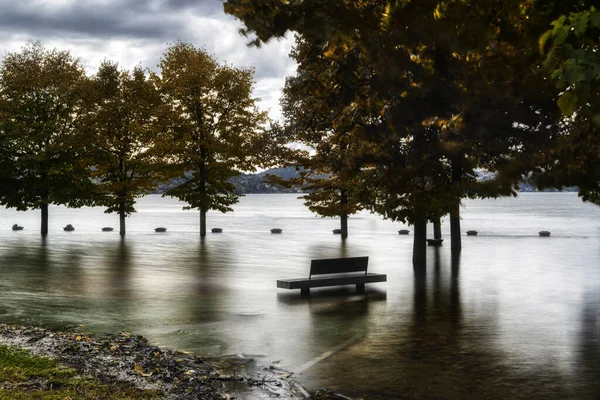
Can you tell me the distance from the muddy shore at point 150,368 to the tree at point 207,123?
31.4 m

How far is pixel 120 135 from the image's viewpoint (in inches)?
1779

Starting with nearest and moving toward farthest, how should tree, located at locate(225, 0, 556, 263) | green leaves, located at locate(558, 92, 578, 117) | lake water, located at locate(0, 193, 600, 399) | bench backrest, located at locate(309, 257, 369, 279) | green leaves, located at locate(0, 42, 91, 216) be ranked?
green leaves, located at locate(558, 92, 578, 117) → tree, located at locate(225, 0, 556, 263) → lake water, located at locate(0, 193, 600, 399) → bench backrest, located at locate(309, 257, 369, 279) → green leaves, located at locate(0, 42, 91, 216)

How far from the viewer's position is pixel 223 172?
1726 inches

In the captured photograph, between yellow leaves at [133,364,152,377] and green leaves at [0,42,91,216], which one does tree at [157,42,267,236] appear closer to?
green leaves at [0,42,91,216]

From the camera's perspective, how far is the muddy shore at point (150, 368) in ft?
28.7

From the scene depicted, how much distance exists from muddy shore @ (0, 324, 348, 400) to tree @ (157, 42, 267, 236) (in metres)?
31.4

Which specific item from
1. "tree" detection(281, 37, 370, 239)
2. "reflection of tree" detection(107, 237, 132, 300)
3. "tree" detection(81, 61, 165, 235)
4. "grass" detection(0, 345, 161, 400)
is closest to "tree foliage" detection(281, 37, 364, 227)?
"tree" detection(281, 37, 370, 239)

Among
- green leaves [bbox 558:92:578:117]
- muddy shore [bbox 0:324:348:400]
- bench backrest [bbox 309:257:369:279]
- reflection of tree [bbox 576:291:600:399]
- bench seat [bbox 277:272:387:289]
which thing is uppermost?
green leaves [bbox 558:92:578:117]

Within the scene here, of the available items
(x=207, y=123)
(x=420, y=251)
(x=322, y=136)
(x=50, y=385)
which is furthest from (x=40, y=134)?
(x=50, y=385)

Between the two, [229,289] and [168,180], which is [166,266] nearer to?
[229,289]

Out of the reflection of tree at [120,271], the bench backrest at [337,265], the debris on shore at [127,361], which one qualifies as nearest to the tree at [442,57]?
the bench backrest at [337,265]

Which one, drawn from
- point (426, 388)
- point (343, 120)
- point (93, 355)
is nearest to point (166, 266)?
point (343, 120)

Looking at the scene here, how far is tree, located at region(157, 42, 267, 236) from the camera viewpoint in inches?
1700

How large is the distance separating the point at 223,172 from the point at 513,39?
36478 millimetres
